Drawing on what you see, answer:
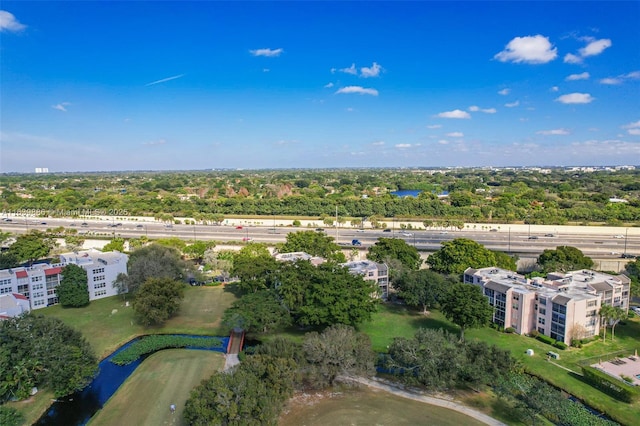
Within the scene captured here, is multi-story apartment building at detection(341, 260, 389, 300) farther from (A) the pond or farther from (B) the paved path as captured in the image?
(A) the pond

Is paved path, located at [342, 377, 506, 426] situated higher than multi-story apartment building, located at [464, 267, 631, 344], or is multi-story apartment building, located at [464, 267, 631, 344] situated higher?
multi-story apartment building, located at [464, 267, 631, 344]

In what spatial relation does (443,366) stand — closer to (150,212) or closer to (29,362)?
(29,362)

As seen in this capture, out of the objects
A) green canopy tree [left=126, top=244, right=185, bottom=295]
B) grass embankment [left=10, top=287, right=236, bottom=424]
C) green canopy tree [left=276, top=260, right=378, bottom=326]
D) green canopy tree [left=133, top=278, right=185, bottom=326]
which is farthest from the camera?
green canopy tree [left=126, top=244, right=185, bottom=295]

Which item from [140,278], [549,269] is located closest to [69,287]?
[140,278]

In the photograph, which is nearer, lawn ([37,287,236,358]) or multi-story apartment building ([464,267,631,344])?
multi-story apartment building ([464,267,631,344])

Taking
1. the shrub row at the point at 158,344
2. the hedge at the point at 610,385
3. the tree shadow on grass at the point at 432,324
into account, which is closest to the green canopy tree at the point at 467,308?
the tree shadow on grass at the point at 432,324

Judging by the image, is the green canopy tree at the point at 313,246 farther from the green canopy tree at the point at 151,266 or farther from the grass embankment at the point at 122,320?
the green canopy tree at the point at 151,266

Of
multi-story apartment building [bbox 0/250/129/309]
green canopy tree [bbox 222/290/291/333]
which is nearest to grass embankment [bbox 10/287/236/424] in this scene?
multi-story apartment building [bbox 0/250/129/309]

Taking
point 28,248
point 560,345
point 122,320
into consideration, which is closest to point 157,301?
point 122,320
